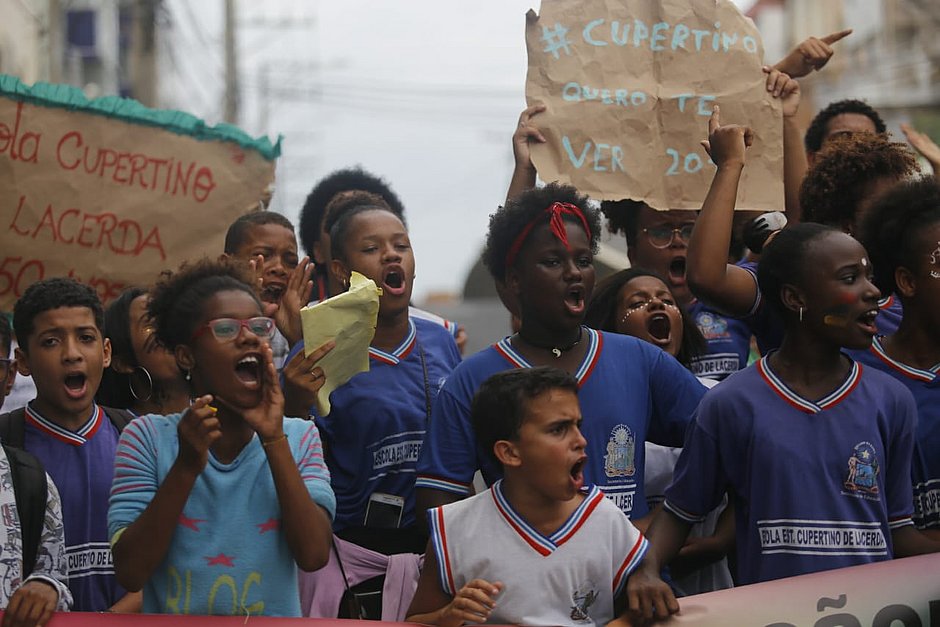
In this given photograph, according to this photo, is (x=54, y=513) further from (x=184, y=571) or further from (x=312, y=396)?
(x=312, y=396)

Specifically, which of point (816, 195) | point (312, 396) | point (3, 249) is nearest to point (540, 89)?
point (816, 195)

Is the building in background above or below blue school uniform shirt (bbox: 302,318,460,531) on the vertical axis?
above

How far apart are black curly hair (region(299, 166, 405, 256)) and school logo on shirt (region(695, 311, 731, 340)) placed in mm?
1582

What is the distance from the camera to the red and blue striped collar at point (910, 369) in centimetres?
428

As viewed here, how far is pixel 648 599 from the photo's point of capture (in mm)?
3646

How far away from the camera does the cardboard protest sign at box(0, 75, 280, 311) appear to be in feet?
19.5

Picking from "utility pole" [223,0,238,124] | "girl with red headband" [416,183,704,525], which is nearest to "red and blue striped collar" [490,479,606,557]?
"girl with red headband" [416,183,704,525]

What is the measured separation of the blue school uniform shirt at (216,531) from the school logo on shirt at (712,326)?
6.87 feet

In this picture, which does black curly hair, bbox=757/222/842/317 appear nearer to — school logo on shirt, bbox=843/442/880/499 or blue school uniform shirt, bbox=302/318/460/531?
school logo on shirt, bbox=843/442/880/499

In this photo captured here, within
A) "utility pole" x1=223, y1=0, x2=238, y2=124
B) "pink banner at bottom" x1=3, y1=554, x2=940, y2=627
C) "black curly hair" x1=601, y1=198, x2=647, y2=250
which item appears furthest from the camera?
"utility pole" x1=223, y1=0, x2=238, y2=124

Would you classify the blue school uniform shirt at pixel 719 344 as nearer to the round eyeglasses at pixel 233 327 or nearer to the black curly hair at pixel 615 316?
the black curly hair at pixel 615 316

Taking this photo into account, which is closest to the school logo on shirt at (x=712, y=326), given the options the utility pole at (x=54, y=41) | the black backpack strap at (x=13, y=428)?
the black backpack strap at (x=13, y=428)

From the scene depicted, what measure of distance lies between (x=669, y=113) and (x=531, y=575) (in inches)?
97.0

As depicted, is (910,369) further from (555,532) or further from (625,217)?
(625,217)
